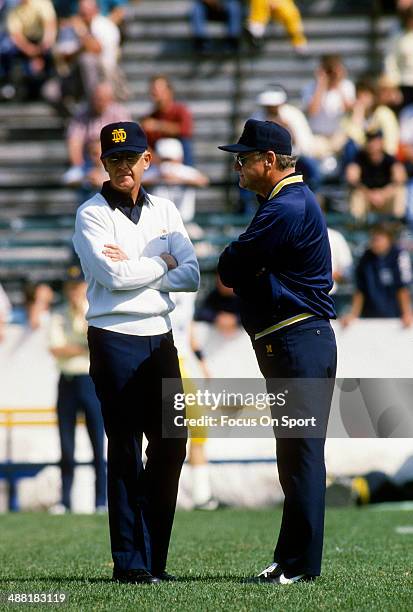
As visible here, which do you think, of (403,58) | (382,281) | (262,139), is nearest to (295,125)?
(382,281)

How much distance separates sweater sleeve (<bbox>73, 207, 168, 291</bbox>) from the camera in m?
6.57

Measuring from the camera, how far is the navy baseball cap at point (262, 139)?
657cm

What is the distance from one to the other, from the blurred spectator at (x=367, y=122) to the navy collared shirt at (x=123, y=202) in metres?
9.26

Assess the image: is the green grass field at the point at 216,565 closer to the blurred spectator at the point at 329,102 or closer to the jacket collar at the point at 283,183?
the jacket collar at the point at 283,183

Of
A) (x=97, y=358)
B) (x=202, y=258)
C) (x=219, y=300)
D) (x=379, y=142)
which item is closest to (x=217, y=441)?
(x=219, y=300)

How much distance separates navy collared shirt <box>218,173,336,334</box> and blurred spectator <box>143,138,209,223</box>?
859 centimetres

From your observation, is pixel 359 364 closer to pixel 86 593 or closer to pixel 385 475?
pixel 385 475

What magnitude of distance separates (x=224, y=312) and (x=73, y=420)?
89.0 inches

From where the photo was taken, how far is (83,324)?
42.6 ft

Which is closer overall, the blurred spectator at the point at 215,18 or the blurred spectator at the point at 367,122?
the blurred spectator at the point at 367,122

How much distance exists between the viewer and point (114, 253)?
6.67m

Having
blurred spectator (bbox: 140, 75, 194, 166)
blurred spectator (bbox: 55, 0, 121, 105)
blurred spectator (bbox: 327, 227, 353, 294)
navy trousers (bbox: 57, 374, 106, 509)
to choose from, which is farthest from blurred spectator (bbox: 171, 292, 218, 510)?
blurred spectator (bbox: 55, 0, 121, 105)

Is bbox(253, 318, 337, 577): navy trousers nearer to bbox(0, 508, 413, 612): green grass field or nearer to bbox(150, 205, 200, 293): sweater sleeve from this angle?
Result: bbox(0, 508, 413, 612): green grass field

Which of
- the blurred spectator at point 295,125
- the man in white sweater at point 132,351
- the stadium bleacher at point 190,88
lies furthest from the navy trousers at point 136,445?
the stadium bleacher at point 190,88
